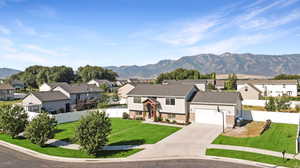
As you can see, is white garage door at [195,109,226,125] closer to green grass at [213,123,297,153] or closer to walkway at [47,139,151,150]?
green grass at [213,123,297,153]

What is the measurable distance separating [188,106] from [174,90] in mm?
3819

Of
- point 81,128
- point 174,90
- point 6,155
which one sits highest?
point 174,90

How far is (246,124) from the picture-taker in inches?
1110

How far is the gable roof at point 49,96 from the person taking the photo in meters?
37.4

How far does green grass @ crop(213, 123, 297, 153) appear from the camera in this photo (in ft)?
62.1

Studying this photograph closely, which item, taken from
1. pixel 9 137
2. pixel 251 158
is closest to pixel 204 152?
pixel 251 158

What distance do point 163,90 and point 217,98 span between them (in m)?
9.40

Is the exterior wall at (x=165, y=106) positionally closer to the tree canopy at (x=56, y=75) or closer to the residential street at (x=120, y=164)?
the residential street at (x=120, y=164)

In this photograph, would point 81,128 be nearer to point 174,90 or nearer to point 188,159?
point 188,159

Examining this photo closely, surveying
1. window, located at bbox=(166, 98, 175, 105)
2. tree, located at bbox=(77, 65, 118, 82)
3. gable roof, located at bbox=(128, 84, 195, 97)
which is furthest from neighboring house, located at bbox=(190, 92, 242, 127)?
tree, located at bbox=(77, 65, 118, 82)

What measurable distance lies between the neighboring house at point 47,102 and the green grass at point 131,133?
9294 mm

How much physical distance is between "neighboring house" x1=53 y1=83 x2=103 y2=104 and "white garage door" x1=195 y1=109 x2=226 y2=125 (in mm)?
29312

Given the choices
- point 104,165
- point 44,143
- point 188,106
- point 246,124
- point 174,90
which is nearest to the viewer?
point 104,165

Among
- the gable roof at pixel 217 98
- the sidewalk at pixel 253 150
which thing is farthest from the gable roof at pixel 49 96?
the sidewalk at pixel 253 150
